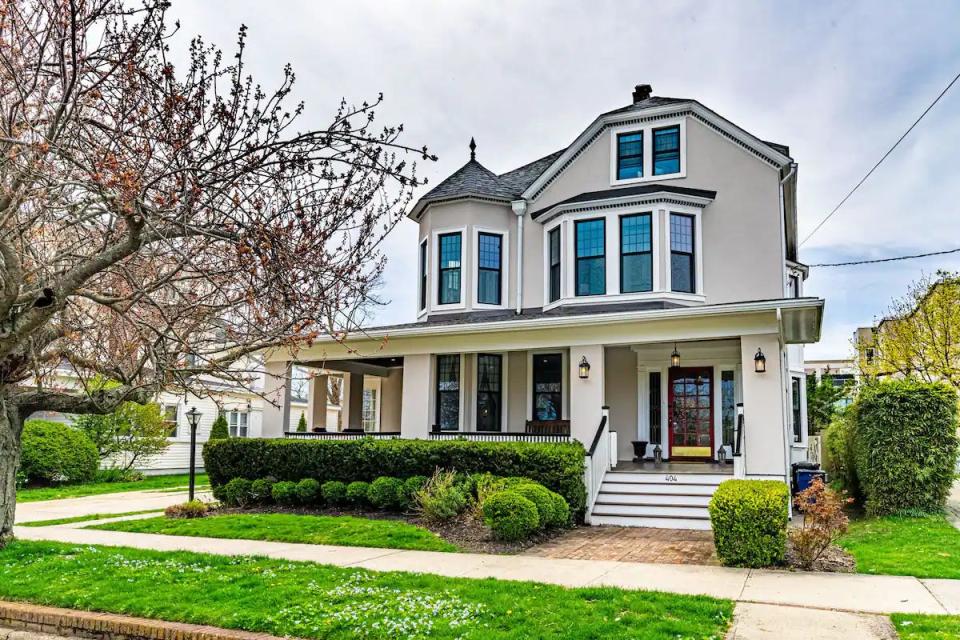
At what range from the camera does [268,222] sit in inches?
244

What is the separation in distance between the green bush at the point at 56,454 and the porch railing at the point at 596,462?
1600cm

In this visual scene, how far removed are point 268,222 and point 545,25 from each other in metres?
6.45

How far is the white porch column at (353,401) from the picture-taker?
21.5 metres

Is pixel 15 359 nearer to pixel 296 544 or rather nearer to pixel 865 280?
pixel 296 544

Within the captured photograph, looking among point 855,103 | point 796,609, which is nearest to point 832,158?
point 855,103

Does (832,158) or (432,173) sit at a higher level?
(832,158)

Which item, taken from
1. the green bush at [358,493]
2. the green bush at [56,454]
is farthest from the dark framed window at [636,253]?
the green bush at [56,454]

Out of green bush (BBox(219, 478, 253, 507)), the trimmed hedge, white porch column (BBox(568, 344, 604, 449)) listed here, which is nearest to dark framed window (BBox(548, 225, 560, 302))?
white porch column (BBox(568, 344, 604, 449))

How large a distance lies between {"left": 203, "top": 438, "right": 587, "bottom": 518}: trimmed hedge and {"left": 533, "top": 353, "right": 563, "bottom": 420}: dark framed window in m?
3.55

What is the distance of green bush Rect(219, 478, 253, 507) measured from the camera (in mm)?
14836

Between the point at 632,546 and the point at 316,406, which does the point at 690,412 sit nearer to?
the point at 632,546

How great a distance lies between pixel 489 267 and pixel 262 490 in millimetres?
7211

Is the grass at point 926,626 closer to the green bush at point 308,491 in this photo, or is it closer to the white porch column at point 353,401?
the green bush at point 308,491

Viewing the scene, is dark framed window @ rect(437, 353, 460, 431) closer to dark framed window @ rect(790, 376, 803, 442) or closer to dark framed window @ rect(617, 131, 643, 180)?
dark framed window @ rect(617, 131, 643, 180)
